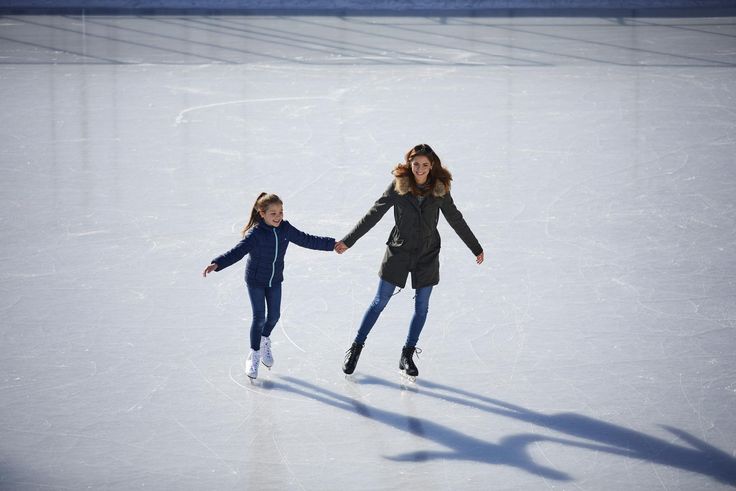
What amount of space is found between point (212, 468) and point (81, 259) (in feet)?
11.3

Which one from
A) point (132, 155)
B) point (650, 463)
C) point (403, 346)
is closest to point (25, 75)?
point (132, 155)

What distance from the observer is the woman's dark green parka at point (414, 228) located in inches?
250

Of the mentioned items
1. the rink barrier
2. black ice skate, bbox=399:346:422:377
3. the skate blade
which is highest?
the rink barrier

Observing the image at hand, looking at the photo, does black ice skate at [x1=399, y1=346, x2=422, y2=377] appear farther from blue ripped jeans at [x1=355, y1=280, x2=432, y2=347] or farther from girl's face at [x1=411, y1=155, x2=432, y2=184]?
girl's face at [x1=411, y1=155, x2=432, y2=184]

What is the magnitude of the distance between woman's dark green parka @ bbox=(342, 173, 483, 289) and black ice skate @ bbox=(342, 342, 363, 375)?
1.44ft

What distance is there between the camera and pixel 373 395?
630 centimetres

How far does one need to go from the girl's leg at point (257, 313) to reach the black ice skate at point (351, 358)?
510mm

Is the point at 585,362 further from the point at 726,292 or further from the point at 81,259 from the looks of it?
the point at 81,259

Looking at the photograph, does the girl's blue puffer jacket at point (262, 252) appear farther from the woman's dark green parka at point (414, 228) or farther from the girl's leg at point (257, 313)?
the woman's dark green parka at point (414, 228)

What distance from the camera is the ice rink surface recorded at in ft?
18.5

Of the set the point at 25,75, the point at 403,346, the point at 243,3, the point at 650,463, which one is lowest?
the point at 650,463

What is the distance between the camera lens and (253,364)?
6469 mm

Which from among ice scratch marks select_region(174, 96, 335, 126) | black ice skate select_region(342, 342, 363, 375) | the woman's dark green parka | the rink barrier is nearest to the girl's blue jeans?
black ice skate select_region(342, 342, 363, 375)

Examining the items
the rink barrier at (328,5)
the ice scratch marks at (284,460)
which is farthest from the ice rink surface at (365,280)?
the rink barrier at (328,5)
